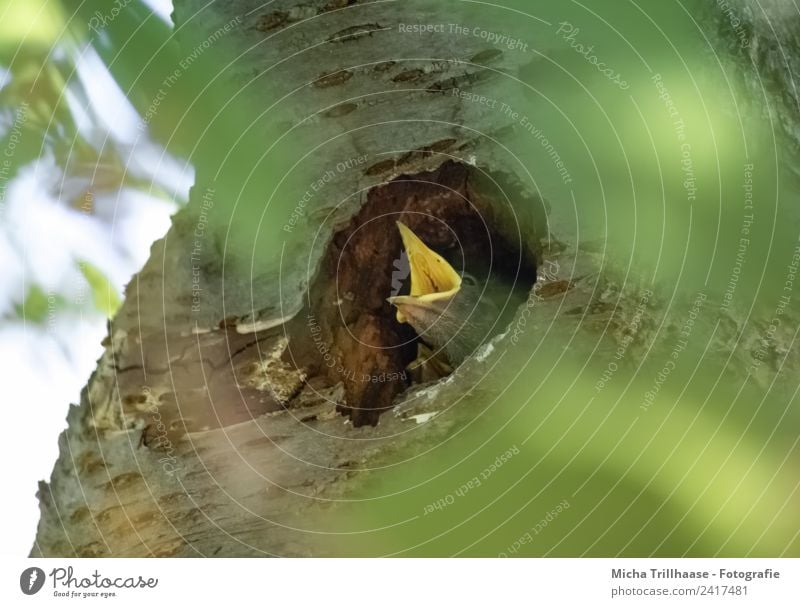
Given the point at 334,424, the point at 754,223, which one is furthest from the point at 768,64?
the point at 334,424

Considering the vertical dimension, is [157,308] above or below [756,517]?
above

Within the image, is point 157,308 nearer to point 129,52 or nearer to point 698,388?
point 129,52

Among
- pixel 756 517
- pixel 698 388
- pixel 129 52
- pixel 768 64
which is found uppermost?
pixel 129 52

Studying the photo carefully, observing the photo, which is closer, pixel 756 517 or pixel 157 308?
pixel 157 308
